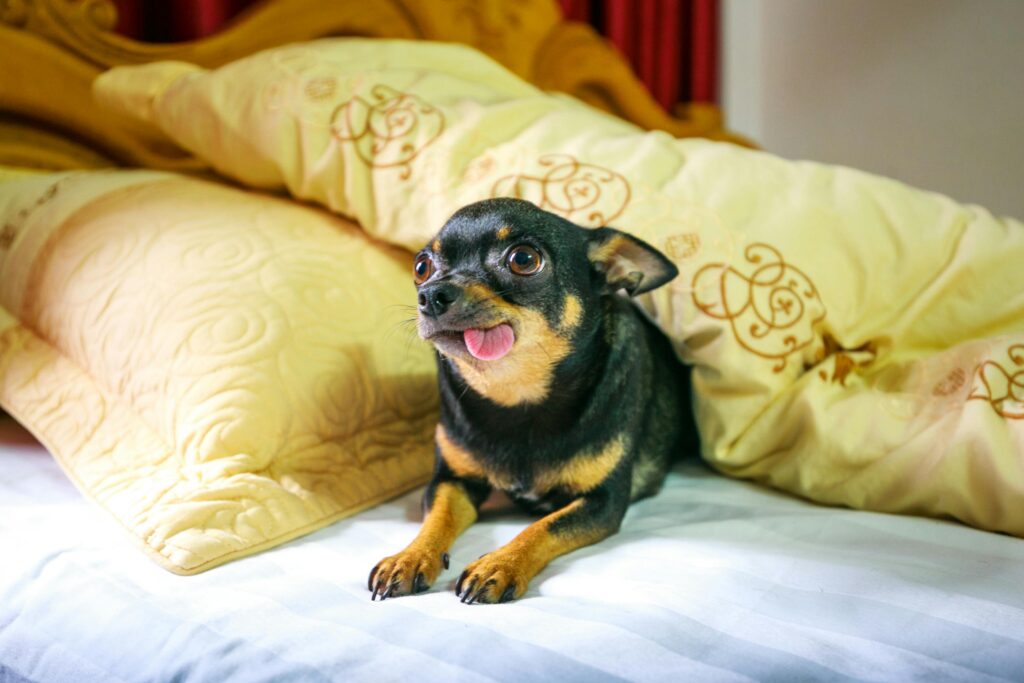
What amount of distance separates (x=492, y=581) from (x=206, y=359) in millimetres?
628

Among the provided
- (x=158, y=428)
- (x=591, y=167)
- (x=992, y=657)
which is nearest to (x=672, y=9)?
(x=591, y=167)

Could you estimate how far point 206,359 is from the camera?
1396 mm

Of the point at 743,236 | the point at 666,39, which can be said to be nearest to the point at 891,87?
the point at 666,39

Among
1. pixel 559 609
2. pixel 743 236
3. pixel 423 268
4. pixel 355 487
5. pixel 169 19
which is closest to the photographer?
pixel 559 609

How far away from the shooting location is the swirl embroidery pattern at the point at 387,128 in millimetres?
1688

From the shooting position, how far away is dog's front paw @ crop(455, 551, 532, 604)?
1.08 meters

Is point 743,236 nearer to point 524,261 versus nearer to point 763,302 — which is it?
point 763,302

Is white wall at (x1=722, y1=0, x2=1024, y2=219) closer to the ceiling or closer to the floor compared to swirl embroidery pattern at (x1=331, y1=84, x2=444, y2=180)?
closer to the floor

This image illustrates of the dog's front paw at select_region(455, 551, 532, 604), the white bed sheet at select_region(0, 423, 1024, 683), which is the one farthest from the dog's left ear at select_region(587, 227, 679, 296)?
the dog's front paw at select_region(455, 551, 532, 604)

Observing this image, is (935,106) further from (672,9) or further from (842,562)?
(842,562)

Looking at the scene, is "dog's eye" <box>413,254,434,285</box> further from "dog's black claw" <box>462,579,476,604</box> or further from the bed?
"dog's black claw" <box>462,579,476,604</box>

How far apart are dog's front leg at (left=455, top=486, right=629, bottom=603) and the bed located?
0.09 ft

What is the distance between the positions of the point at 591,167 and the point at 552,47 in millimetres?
1196

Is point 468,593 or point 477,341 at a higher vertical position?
point 477,341
